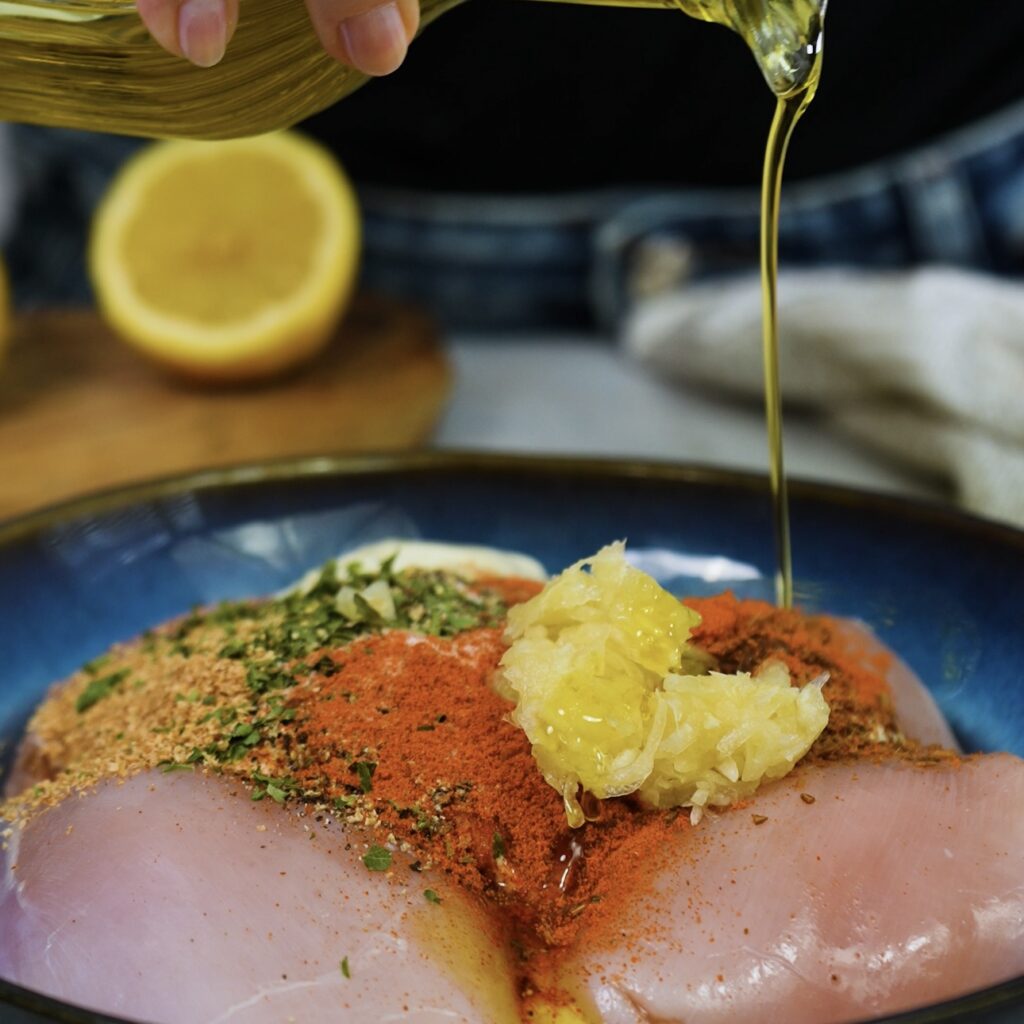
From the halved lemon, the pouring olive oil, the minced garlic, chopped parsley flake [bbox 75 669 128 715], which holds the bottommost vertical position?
chopped parsley flake [bbox 75 669 128 715]

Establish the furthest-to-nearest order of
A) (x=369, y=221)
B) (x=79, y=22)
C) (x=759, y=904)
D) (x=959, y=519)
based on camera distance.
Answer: (x=369, y=221) < (x=959, y=519) < (x=79, y=22) < (x=759, y=904)

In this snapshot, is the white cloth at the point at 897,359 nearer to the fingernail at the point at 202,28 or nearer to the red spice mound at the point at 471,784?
the red spice mound at the point at 471,784

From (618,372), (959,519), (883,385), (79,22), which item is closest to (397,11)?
(79,22)

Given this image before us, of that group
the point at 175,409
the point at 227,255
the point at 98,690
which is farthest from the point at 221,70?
the point at 227,255

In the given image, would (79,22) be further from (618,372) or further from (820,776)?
(618,372)

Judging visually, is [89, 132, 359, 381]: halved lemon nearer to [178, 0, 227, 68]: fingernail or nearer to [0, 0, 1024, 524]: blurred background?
[0, 0, 1024, 524]: blurred background

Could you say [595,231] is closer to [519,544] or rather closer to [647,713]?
[519,544]

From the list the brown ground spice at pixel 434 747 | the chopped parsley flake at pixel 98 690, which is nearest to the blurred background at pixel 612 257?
the chopped parsley flake at pixel 98 690

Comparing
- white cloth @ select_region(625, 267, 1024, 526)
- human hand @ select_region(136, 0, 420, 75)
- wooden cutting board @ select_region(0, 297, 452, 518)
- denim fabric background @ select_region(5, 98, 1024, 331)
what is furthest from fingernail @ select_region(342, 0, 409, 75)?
denim fabric background @ select_region(5, 98, 1024, 331)
